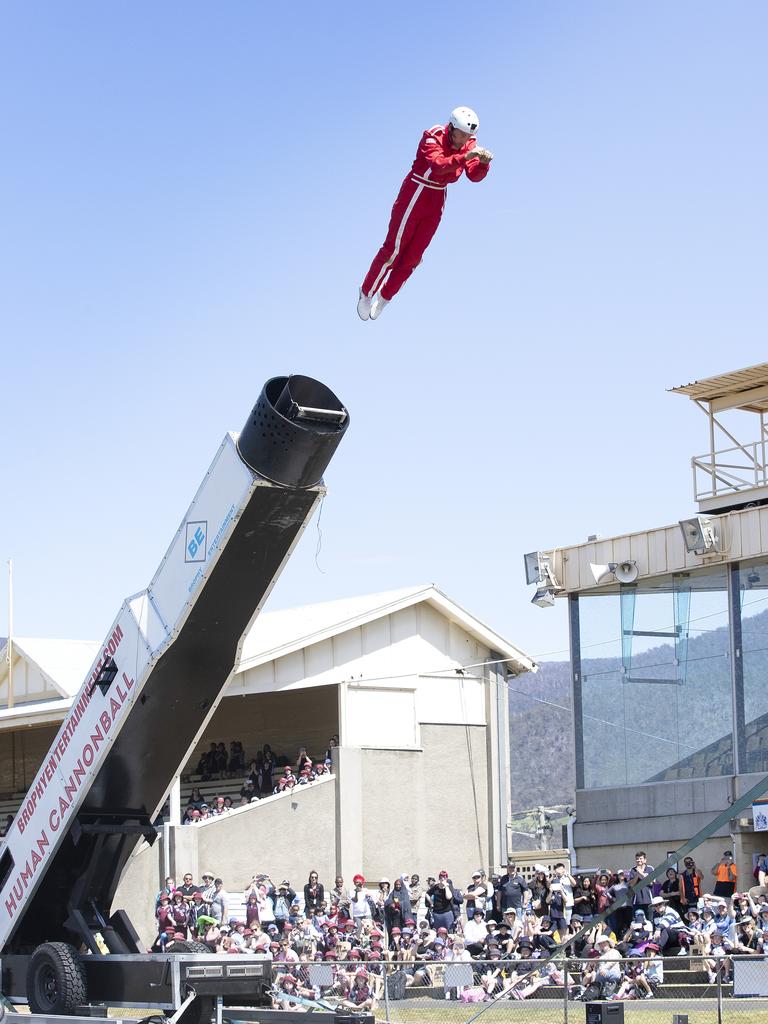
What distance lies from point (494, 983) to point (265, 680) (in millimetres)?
15518

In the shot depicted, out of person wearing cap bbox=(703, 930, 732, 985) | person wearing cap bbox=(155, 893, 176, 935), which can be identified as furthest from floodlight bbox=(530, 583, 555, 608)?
person wearing cap bbox=(703, 930, 732, 985)

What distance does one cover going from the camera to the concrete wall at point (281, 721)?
3766 cm

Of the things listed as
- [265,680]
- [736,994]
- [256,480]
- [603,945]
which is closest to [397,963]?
[603,945]

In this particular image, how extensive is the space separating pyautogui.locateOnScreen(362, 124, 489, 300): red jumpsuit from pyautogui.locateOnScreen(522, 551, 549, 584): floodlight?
15569 millimetres

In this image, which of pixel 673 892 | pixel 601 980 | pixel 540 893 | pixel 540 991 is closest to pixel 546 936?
pixel 540 893

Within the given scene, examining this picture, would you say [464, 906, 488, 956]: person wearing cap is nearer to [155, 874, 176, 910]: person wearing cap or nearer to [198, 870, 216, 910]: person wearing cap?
[198, 870, 216, 910]: person wearing cap

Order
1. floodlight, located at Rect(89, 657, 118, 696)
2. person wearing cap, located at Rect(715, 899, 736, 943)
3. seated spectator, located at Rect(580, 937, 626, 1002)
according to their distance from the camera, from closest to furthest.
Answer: floodlight, located at Rect(89, 657, 118, 696)
seated spectator, located at Rect(580, 937, 626, 1002)
person wearing cap, located at Rect(715, 899, 736, 943)

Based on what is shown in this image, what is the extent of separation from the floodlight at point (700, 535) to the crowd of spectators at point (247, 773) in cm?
1065

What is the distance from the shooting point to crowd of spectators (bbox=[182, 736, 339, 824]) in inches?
1214

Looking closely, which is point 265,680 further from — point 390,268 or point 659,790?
point 390,268

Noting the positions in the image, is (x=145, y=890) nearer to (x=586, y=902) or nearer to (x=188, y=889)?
(x=188, y=889)

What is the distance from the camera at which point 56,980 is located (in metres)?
13.2

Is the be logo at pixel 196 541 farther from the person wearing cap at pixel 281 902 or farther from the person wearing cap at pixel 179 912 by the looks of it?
the person wearing cap at pixel 281 902

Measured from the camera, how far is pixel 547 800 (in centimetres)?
11000
